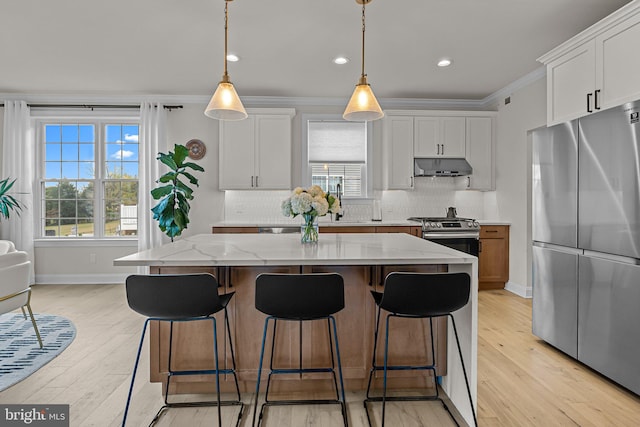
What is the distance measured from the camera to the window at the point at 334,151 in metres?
5.50

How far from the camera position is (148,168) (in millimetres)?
5297

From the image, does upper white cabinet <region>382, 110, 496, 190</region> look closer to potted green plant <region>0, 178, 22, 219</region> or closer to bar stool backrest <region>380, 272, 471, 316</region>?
bar stool backrest <region>380, 272, 471, 316</region>

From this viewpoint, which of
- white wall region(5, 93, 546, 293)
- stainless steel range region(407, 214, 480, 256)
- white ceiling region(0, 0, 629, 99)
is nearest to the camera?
white ceiling region(0, 0, 629, 99)

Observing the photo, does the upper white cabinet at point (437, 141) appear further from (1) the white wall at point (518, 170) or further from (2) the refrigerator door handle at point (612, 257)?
(2) the refrigerator door handle at point (612, 257)

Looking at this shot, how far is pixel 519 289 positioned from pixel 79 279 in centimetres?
602

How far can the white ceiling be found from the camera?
299cm

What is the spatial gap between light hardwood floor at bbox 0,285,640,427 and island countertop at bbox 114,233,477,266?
0.90 meters

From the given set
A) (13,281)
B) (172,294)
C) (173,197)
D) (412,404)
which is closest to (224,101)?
(172,294)

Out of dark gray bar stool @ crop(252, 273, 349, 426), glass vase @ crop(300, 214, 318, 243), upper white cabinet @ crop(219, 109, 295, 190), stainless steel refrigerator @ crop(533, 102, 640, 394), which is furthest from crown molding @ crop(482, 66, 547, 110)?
dark gray bar stool @ crop(252, 273, 349, 426)

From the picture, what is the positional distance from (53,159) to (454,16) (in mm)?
5662

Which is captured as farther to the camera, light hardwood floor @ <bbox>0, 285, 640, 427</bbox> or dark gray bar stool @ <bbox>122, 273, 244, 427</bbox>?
light hardwood floor @ <bbox>0, 285, 640, 427</bbox>

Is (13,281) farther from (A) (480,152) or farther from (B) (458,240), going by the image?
(A) (480,152)

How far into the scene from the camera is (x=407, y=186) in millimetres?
5355

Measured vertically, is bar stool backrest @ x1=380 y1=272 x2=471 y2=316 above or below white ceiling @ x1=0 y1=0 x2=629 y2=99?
below
